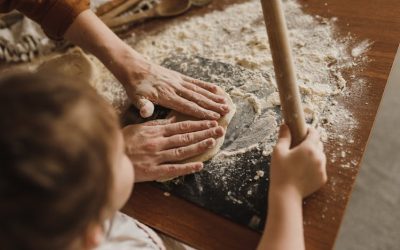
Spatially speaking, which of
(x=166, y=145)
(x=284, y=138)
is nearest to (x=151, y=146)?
(x=166, y=145)

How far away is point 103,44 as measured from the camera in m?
0.93

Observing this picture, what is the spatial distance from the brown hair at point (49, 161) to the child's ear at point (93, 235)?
0.06 feet

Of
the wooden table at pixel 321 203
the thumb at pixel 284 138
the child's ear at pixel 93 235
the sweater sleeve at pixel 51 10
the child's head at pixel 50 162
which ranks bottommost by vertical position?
the wooden table at pixel 321 203

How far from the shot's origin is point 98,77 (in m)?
0.99

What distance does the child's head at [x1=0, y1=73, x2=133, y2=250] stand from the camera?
391 mm

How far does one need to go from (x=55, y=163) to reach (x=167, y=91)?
1.56 feet

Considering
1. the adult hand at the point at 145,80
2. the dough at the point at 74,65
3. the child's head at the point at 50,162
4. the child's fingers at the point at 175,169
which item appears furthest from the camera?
the dough at the point at 74,65

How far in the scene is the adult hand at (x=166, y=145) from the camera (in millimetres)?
736

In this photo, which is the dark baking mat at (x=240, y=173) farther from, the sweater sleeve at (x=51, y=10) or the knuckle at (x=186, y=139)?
the sweater sleeve at (x=51, y=10)

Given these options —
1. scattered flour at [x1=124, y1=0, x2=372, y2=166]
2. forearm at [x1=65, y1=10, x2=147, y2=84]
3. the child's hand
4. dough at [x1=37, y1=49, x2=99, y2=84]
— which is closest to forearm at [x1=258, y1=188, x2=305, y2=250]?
the child's hand

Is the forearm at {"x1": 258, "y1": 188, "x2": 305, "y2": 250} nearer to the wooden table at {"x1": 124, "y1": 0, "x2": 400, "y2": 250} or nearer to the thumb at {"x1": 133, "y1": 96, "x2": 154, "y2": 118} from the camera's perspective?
the wooden table at {"x1": 124, "y1": 0, "x2": 400, "y2": 250}

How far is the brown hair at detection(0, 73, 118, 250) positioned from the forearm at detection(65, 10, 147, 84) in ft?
1.52

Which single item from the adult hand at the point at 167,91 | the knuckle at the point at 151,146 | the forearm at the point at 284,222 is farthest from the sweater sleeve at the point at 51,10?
the forearm at the point at 284,222

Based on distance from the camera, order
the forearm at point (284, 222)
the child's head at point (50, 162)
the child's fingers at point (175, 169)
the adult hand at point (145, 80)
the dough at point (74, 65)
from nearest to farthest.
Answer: the child's head at point (50, 162)
the forearm at point (284, 222)
the child's fingers at point (175, 169)
the adult hand at point (145, 80)
the dough at point (74, 65)
